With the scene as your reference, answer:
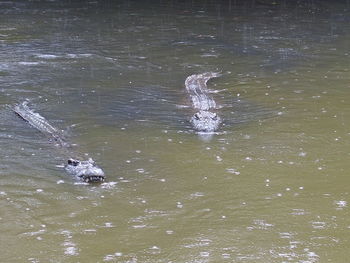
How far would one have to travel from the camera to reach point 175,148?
1102 cm

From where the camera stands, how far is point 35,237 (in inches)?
316

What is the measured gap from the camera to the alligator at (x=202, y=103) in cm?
1181

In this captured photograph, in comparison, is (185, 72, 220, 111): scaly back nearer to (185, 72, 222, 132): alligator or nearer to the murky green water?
(185, 72, 222, 132): alligator

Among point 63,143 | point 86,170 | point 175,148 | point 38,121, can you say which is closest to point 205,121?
point 175,148

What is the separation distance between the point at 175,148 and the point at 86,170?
193 centimetres

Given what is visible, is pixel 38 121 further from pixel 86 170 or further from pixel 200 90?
pixel 200 90

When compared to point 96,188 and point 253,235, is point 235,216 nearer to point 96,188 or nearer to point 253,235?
point 253,235

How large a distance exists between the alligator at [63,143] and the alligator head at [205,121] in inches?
86.5

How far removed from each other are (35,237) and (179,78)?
819cm

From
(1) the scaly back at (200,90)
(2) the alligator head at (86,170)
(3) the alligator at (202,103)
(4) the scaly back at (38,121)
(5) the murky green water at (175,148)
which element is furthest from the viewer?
(1) the scaly back at (200,90)


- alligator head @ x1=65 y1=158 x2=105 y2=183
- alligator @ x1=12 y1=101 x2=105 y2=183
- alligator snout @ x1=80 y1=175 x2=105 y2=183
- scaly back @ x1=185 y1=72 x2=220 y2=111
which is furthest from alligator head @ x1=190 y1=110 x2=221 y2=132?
alligator snout @ x1=80 y1=175 x2=105 y2=183

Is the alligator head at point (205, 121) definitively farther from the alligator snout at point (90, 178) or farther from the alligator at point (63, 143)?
the alligator snout at point (90, 178)

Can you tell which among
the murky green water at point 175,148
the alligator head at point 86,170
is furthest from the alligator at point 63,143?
the murky green water at point 175,148

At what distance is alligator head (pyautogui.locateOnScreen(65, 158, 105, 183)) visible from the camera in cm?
945
